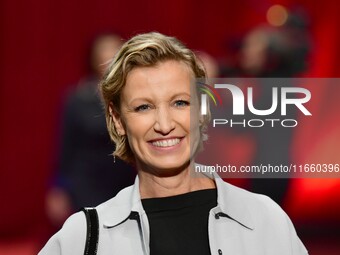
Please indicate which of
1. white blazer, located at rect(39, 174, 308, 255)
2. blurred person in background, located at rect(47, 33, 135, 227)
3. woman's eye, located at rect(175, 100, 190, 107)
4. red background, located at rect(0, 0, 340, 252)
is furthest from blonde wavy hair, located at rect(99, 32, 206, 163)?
red background, located at rect(0, 0, 340, 252)

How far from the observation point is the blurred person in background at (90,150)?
3564 millimetres

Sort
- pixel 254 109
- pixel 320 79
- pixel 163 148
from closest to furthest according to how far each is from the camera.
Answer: pixel 163 148
pixel 254 109
pixel 320 79

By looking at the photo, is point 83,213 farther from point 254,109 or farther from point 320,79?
point 320,79

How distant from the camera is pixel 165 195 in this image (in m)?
2.11

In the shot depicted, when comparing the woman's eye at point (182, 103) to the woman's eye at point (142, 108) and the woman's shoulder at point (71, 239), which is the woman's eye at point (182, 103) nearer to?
the woman's eye at point (142, 108)

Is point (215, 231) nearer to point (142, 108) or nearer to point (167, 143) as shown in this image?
point (167, 143)

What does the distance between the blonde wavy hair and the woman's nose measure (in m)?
0.13

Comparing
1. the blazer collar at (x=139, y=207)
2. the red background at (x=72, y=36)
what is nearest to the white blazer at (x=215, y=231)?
the blazer collar at (x=139, y=207)

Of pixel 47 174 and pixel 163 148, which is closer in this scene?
pixel 163 148

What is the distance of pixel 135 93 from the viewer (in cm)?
209

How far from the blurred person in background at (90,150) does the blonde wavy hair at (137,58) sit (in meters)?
1.36

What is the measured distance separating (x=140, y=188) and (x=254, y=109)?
1262 mm

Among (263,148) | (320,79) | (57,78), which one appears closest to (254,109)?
(263,148)

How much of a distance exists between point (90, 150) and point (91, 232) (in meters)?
1.64
